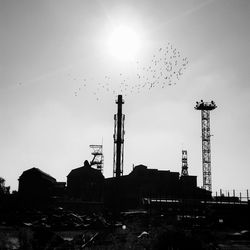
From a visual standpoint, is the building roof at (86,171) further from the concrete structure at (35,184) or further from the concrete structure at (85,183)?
the concrete structure at (35,184)

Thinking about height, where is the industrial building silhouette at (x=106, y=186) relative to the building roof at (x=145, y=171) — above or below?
below

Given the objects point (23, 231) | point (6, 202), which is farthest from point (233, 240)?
point (6, 202)

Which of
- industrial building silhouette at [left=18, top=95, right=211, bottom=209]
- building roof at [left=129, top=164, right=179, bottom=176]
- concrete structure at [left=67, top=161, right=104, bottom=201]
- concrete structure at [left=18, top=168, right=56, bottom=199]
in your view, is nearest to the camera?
industrial building silhouette at [left=18, top=95, right=211, bottom=209]

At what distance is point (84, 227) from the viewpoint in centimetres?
2319

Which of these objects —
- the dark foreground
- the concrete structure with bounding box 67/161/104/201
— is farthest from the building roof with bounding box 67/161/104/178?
the dark foreground

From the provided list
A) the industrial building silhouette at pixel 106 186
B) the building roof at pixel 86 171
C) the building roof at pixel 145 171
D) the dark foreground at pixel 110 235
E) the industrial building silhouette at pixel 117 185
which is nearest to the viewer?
the dark foreground at pixel 110 235

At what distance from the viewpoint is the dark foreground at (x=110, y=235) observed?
1207 cm

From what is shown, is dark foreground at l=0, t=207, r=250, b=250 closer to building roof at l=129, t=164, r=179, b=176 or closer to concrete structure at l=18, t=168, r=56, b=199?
concrete structure at l=18, t=168, r=56, b=199

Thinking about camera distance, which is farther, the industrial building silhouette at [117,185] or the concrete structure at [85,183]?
the concrete structure at [85,183]

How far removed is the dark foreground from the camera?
12.1 m

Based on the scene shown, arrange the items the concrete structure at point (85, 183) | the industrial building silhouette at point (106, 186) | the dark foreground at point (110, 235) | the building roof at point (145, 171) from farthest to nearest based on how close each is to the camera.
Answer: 1. the building roof at point (145, 171)
2. the concrete structure at point (85, 183)
3. the industrial building silhouette at point (106, 186)
4. the dark foreground at point (110, 235)

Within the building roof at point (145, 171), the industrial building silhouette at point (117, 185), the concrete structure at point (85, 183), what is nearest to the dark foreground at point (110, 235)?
the industrial building silhouette at point (117, 185)

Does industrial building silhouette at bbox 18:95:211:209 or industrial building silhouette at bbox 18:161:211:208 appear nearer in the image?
industrial building silhouette at bbox 18:95:211:209

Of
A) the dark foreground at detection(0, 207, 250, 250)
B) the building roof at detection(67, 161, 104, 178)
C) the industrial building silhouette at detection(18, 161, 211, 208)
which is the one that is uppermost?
the building roof at detection(67, 161, 104, 178)
